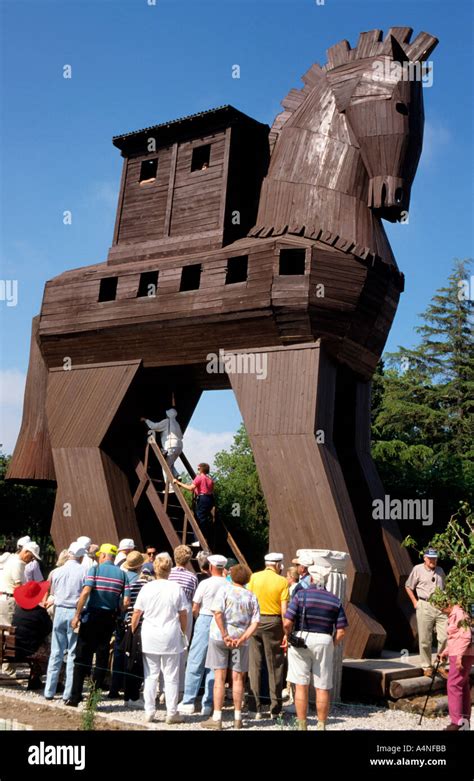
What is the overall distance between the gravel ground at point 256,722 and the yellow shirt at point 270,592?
1.31 metres

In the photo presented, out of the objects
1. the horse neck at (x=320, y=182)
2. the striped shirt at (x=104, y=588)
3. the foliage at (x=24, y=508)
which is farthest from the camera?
the foliage at (x=24, y=508)

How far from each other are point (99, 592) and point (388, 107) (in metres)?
11.9

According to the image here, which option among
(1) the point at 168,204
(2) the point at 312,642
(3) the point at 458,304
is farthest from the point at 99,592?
(3) the point at 458,304

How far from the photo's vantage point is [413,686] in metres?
12.4

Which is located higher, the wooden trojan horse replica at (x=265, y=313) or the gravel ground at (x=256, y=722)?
the wooden trojan horse replica at (x=265, y=313)

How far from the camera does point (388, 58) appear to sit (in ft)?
56.3

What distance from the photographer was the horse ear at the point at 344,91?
17.3m

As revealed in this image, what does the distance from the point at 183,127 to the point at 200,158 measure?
807mm

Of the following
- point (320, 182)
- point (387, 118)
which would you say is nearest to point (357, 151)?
point (387, 118)

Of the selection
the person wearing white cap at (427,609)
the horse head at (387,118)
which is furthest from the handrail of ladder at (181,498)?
the horse head at (387,118)

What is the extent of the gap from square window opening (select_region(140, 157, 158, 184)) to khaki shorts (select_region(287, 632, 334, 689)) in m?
13.5

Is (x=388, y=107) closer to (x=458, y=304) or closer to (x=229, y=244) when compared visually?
(x=229, y=244)

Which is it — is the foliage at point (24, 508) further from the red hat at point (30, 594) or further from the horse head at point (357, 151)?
the red hat at point (30, 594)

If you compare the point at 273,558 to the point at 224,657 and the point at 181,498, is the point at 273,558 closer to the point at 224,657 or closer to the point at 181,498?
the point at 224,657
